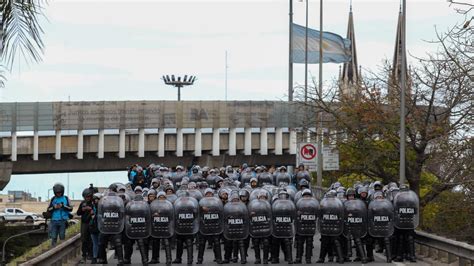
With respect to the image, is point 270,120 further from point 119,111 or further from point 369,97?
point 369,97

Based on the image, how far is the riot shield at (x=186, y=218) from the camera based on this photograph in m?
19.1

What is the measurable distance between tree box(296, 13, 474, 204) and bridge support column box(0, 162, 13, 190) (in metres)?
22.2

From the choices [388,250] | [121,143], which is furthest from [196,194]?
[121,143]

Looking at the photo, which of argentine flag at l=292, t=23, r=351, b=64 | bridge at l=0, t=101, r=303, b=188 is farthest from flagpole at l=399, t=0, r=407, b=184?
bridge at l=0, t=101, r=303, b=188

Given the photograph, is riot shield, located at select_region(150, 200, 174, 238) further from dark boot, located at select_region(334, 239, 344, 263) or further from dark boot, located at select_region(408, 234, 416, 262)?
dark boot, located at select_region(408, 234, 416, 262)

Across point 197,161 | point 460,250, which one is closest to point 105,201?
point 460,250

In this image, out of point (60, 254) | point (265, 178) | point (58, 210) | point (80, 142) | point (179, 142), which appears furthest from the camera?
point (179, 142)

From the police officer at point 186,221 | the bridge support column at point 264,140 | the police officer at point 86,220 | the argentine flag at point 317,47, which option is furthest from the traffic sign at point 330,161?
the bridge support column at point 264,140

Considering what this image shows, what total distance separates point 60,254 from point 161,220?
263cm

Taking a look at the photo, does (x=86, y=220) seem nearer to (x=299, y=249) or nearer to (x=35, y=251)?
(x=35, y=251)

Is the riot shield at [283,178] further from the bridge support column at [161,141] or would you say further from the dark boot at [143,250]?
the bridge support column at [161,141]

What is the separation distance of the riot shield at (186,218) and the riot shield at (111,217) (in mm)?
1155

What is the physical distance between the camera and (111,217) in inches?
727

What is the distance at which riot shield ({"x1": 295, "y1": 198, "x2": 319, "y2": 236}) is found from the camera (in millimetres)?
19344
